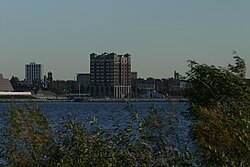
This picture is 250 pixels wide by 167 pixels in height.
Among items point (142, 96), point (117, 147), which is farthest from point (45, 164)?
point (142, 96)

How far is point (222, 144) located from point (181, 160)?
0.79 metres

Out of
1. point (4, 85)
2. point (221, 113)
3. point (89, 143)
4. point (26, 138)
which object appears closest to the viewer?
point (89, 143)

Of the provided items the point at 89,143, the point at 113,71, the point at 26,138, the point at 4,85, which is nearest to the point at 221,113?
the point at 89,143

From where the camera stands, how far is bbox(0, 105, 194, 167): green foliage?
1381cm

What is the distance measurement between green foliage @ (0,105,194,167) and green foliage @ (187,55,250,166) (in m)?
0.53

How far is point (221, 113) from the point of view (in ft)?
48.7

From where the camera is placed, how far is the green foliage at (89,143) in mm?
13812

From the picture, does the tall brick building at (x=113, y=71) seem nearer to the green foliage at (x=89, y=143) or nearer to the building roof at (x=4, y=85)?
the building roof at (x=4, y=85)

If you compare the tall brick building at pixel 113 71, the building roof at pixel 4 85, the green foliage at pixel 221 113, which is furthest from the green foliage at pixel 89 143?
the tall brick building at pixel 113 71

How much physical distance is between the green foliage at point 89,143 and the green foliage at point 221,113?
20.7 inches

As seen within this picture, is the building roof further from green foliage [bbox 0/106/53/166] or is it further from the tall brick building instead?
green foliage [bbox 0/106/53/166]

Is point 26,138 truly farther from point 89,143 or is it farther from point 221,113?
point 221,113

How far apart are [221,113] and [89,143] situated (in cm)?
271

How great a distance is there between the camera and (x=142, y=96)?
572 ft
